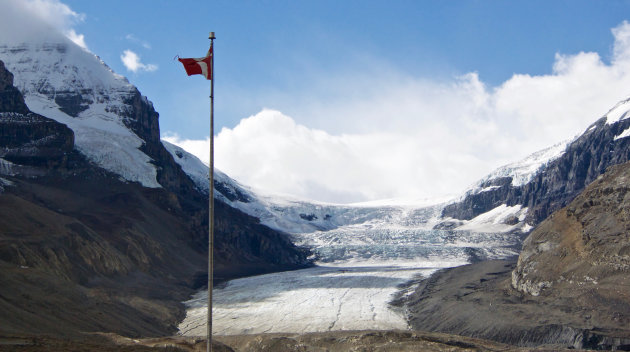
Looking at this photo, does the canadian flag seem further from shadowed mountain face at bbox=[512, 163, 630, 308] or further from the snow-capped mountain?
the snow-capped mountain

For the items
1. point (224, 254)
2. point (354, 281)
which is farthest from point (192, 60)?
point (224, 254)

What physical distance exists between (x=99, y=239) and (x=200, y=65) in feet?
219

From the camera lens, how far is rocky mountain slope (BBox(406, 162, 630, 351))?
53.1 meters

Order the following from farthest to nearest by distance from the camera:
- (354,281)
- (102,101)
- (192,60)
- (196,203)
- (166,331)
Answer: (102,101) < (196,203) < (354,281) < (166,331) < (192,60)

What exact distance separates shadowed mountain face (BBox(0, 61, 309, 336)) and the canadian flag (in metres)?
19.9

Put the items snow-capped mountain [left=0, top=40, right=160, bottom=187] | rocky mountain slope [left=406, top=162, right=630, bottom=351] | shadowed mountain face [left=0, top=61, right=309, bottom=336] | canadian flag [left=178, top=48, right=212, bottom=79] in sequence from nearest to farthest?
canadian flag [left=178, top=48, right=212, bottom=79]
shadowed mountain face [left=0, top=61, right=309, bottom=336]
rocky mountain slope [left=406, top=162, right=630, bottom=351]
snow-capped mountain [left=0, top=40, right=160, bottom=187]

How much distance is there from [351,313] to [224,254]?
2609 inches

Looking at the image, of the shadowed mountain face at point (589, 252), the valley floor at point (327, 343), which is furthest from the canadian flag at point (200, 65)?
the shadowed mountain face at point (589, 252)

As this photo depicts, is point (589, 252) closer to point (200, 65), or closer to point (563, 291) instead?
point (563, 291)

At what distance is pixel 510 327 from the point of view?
55.9 metres

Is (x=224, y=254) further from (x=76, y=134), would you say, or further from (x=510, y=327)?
(x=510, y=327)

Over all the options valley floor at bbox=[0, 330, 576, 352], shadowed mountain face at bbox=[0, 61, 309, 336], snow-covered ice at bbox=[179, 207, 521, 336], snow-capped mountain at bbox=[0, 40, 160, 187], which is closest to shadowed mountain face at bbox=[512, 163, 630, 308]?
valley floor at bbox=[0, 330, 576, 352]

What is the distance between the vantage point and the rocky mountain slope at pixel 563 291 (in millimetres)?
53062

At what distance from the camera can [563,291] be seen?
62000mm
